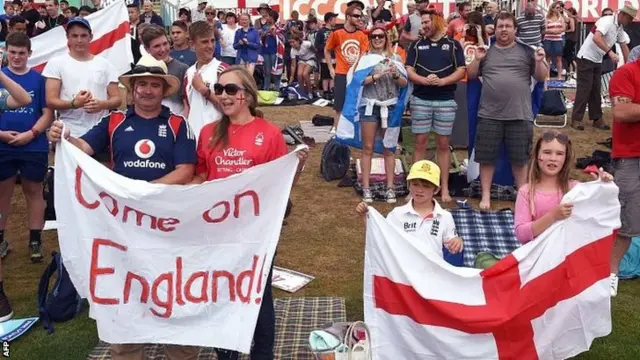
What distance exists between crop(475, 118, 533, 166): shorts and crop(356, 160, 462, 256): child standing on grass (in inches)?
119

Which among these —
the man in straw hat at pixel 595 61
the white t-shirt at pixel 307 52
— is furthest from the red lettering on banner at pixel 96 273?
the white t-shirt at pixel 307 52

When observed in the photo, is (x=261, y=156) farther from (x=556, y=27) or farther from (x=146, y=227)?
(x=556, y=27)

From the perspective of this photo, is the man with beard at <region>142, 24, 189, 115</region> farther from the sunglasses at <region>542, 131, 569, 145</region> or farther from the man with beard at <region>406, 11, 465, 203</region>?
the sunglasses at <region>542, 131, 569, 145</region>

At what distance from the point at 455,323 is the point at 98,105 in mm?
3285

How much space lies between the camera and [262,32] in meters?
15.2

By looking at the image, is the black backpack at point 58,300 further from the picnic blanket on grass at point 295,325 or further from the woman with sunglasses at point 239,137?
the woman with sunglasses at point 239,137

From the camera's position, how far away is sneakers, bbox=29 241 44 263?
20.1 feet

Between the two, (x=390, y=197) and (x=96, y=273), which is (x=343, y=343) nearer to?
(x=96, y=273)

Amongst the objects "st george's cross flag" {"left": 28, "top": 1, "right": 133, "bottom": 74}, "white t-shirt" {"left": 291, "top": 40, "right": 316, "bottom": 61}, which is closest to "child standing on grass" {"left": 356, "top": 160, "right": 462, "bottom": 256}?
"st george's cross flag" {"left": 28, "top": 1, "right": 133, "bottom": 74}

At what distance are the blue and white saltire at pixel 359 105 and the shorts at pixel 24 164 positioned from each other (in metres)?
3.11

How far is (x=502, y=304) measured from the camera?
3.76 m

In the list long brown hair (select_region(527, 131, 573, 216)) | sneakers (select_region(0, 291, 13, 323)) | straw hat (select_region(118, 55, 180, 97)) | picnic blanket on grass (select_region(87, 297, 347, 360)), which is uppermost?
straw hat (select_region(118, 55, 180, 97))

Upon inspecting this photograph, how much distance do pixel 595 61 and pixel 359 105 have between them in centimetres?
508

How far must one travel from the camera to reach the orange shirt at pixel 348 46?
998cm
